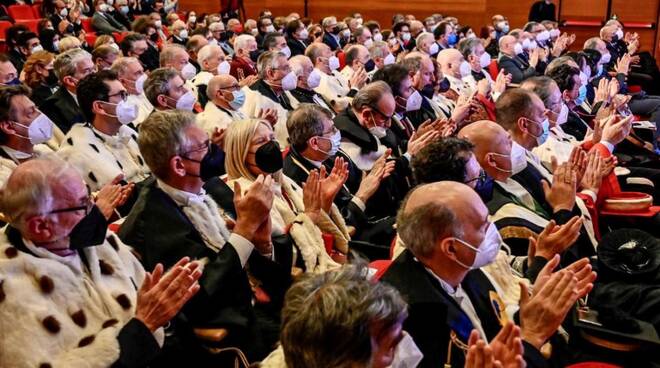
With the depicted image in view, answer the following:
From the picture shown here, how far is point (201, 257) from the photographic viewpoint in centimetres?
241

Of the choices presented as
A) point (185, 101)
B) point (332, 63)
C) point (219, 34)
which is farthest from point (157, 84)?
point (219, 34)

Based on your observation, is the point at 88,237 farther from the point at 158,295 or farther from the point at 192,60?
the point at 192,60

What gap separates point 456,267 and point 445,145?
2.81ft

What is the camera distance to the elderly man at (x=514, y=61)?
8305 millimetres

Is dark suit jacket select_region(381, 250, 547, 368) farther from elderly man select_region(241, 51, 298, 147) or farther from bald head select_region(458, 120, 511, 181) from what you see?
elderly man select_region(241, 51, 298, 147)

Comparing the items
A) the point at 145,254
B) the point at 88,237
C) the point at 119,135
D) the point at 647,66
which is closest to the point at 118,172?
the point at 119,135

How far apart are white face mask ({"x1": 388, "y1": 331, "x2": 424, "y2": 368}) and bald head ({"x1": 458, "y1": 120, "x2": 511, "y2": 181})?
159cm

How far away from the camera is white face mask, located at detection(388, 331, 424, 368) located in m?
1.80

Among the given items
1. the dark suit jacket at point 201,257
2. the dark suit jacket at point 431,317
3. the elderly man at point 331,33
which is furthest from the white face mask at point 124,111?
the elderly man at point 331,33

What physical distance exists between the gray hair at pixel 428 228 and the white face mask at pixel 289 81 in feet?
12.8

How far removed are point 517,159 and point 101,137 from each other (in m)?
2.42

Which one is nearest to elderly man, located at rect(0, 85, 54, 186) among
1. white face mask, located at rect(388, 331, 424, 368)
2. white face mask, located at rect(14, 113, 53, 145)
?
white face mask, located at rect(14, 113, 53, 145)

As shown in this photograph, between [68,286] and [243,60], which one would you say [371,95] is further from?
[243,60]

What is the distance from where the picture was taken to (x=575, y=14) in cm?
1383
